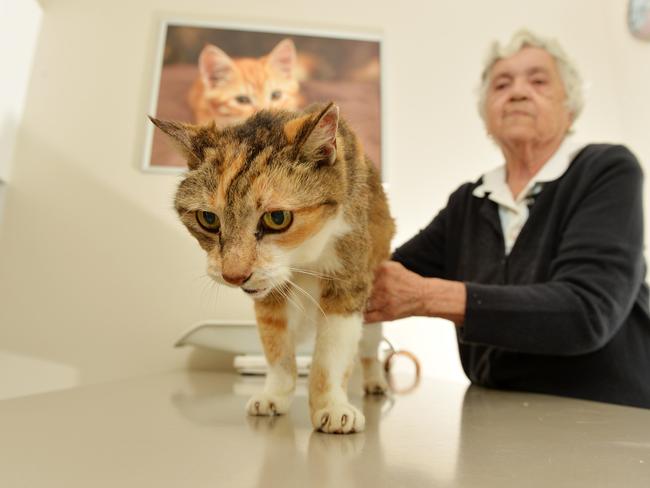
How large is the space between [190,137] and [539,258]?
1.02 m

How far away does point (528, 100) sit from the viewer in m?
1.51

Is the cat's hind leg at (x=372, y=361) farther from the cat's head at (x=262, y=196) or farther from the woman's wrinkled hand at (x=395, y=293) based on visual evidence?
the cat's head at (x=262, y=196)

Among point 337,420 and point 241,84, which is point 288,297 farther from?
point 241,84

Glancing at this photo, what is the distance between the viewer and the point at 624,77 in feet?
7.72

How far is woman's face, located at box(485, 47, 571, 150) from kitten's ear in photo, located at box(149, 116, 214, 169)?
1089mm

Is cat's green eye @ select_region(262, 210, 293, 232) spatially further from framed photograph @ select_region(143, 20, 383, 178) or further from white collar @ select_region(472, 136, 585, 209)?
framed photograph @ select_region(143, 20, 383, 178)

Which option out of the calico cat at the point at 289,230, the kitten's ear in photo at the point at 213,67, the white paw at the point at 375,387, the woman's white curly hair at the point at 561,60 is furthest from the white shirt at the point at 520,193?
the kitten's ear in photo at the point at 213,67

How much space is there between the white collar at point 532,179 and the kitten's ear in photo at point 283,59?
115 centimetres

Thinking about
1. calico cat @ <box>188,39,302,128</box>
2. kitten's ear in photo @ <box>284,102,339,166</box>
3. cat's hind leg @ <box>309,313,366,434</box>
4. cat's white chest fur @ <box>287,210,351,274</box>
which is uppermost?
calico cat @ <box>188,39,302,128</box>

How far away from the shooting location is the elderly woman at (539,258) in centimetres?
109

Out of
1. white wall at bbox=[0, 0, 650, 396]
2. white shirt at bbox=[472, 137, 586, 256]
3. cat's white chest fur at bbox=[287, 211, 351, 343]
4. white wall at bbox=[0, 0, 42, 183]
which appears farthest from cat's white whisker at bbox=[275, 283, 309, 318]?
white wall at bbox=[0, 0, 42, 183]

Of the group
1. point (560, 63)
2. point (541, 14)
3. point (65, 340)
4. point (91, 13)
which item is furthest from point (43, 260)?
point (541, 14)

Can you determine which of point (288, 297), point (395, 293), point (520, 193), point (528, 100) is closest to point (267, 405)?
point (288, 297)

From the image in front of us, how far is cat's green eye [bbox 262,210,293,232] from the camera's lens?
28.6 inches
